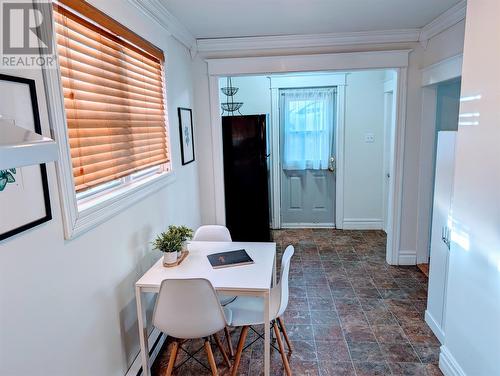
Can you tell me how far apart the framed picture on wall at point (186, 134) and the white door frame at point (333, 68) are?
340mm

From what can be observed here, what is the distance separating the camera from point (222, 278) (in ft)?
6.21

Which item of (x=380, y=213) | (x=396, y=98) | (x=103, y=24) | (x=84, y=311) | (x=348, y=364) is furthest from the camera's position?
(x=380, y=213)

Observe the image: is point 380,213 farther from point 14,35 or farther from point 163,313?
point 14,35

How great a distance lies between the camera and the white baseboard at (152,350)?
6.65 ft

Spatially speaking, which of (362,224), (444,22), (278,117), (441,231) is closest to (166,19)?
(444,22)

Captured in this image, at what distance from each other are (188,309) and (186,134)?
75.2 inches

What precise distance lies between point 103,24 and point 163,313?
1.54 metres

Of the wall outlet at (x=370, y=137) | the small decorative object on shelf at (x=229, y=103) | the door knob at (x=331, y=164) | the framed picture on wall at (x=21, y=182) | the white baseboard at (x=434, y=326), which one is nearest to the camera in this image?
the framed picture on wall at (x=21, y=182)

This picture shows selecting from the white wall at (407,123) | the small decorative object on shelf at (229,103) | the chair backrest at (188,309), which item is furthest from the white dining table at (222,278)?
the small decorative object on shelf at (229,103)

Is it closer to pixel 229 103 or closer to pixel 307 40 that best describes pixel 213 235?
pixel 307 40

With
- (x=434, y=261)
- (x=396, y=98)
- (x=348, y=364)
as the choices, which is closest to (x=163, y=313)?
(x=348, y=364)

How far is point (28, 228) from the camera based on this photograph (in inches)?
46.8

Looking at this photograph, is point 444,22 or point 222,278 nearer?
point 222,278

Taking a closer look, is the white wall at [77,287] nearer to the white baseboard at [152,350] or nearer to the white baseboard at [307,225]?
the white baseboard at [152,350]
